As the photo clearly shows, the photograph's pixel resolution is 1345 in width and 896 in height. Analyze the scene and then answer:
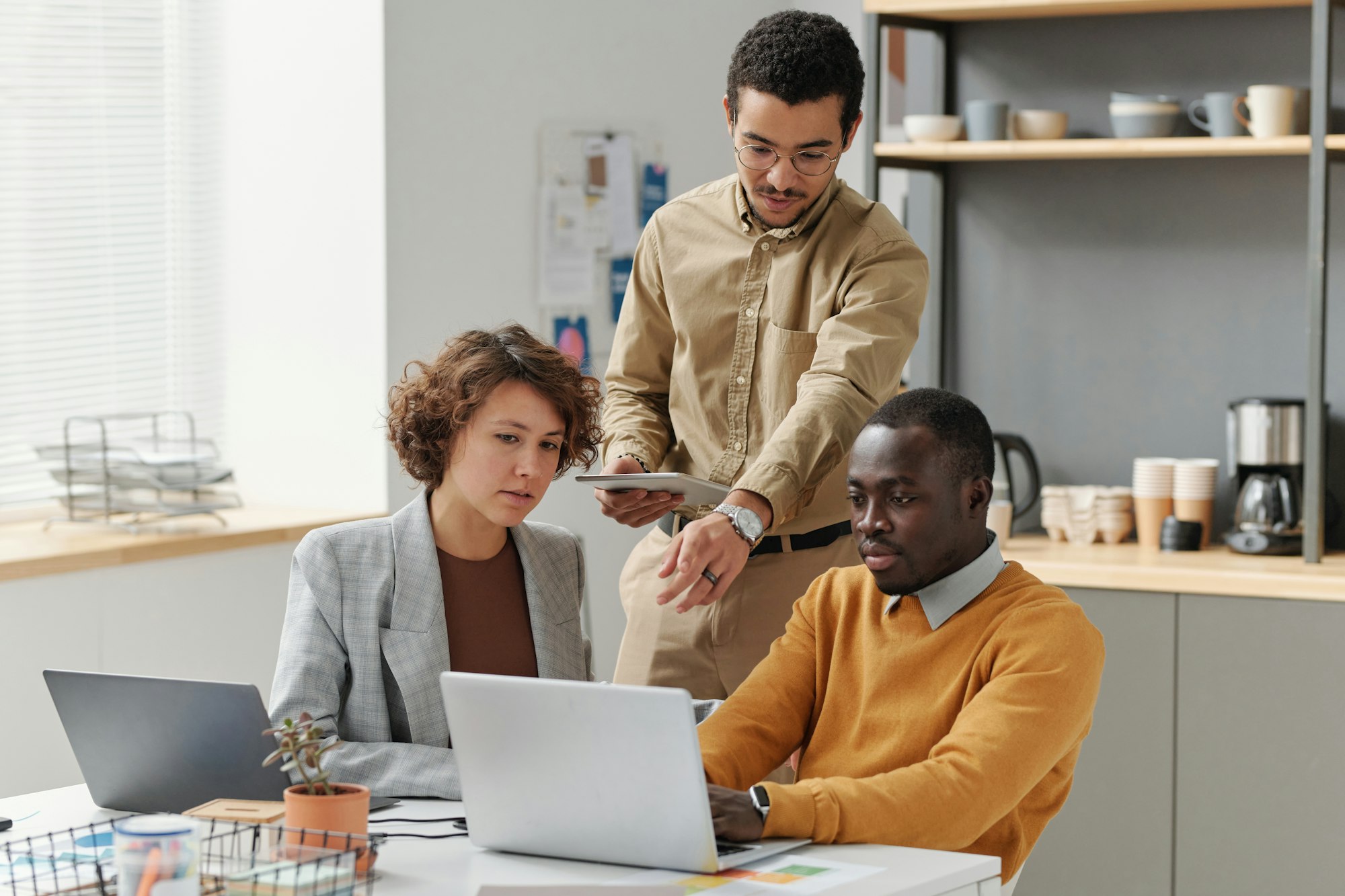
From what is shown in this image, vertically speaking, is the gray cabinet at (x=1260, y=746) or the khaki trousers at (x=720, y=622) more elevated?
the khaki trousers at (x=720, y=622)

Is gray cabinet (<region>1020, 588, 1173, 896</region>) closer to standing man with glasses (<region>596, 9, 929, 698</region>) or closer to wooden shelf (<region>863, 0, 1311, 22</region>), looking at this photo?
standing man with glasses (<region>596, 9, 929, 698</region>)

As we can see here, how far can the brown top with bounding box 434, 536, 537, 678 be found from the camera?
6.52ft

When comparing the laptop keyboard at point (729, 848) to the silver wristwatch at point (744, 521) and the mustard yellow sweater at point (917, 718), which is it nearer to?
the mustard yellow sweater at point (917, 718)

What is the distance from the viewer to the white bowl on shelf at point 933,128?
136 inches

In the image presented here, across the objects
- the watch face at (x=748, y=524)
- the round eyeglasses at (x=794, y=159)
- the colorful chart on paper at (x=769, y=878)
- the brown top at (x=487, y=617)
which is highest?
the round eyeglasses at (x=794, y=159)

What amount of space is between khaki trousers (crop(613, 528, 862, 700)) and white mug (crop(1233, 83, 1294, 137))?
5.14 ft

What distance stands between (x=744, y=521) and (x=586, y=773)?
23.4 inches

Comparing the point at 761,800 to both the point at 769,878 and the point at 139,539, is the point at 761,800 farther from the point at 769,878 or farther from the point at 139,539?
the point at 139,539

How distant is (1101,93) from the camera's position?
3.56 metres

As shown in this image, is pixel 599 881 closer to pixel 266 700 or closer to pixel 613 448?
pixel 613 448

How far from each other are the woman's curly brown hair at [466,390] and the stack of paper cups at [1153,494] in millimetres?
1754

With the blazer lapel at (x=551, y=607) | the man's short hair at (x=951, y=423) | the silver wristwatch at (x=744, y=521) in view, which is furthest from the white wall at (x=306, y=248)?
the man's short hair at (x=951, y=423)

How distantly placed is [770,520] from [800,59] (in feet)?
1.96

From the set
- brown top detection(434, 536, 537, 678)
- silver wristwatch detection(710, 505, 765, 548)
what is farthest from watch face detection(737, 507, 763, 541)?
brown top detection(434, 536, 537, 678)
